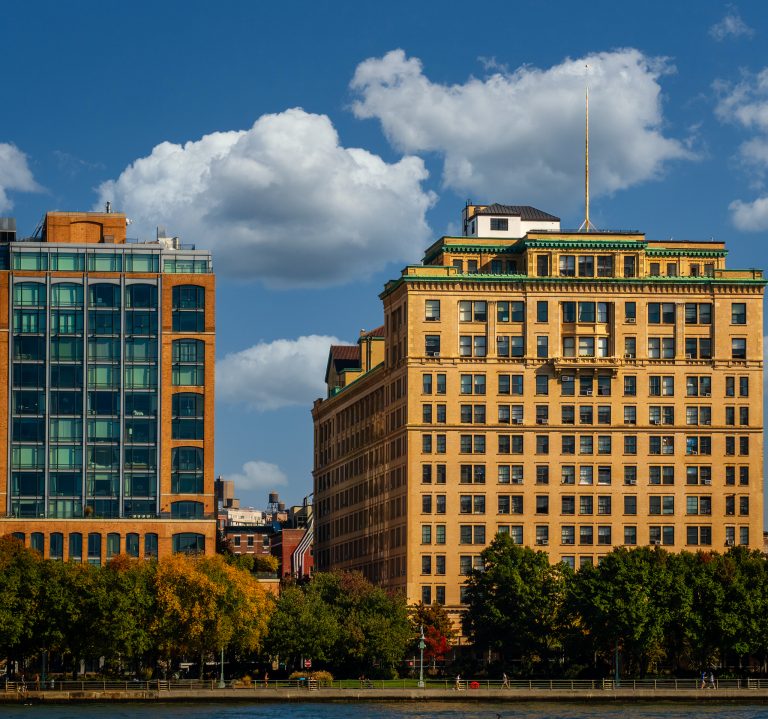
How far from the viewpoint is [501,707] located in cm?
14900

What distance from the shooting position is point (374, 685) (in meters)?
160

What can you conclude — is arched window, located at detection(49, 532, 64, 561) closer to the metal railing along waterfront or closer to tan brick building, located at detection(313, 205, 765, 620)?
the metal railing along waterfront

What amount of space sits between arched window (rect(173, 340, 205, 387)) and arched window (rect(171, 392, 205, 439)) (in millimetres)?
1475

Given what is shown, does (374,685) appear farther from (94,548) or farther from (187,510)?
(94,548)

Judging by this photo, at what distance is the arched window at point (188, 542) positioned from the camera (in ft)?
616

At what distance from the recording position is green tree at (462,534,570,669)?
164 m

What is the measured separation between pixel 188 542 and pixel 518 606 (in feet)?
132

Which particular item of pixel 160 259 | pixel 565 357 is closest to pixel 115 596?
pixel 160 259

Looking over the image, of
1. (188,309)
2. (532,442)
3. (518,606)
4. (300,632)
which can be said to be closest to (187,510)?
(188,309)

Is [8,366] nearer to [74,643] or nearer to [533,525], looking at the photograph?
[74,643]

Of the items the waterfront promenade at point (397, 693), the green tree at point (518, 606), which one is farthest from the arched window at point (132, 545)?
the green tree at point (518, 606)

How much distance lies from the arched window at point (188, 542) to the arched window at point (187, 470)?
223 inches

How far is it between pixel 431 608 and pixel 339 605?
575 inches

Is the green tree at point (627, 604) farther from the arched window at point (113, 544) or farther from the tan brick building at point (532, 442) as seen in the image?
the arched window at point (113, 544)
